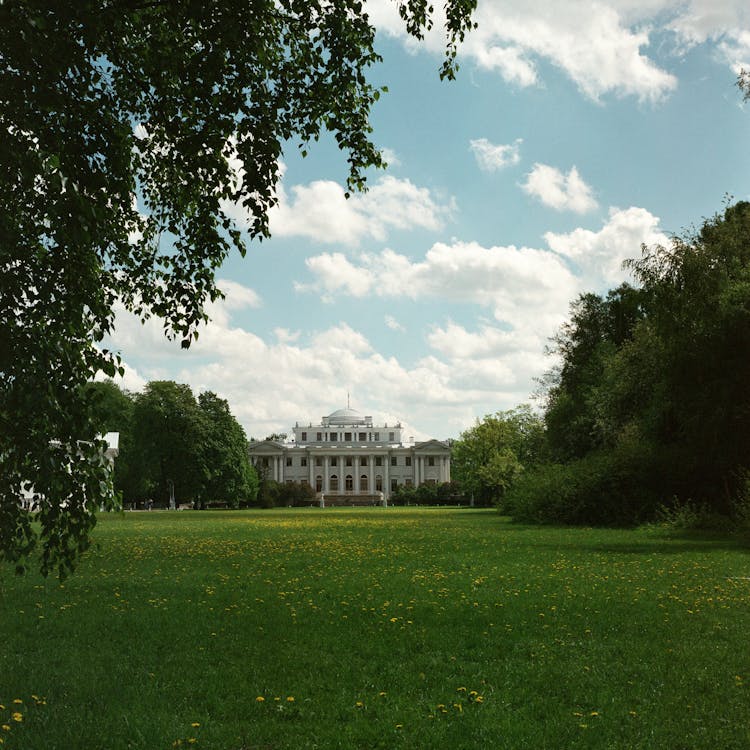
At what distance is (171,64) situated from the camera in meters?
7.11

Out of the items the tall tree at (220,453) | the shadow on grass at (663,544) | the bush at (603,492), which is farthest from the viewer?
the tall tree at (220,453)

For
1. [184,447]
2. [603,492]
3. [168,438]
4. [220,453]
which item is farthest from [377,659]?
[220,453]

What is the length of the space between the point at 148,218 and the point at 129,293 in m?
0.95

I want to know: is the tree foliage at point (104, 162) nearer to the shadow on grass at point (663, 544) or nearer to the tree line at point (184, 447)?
the shadow on grass at point (663, 544)

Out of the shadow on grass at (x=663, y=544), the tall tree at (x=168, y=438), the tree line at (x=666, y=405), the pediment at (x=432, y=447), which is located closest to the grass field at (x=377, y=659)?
the shadow on grass at (x=663, y=544)

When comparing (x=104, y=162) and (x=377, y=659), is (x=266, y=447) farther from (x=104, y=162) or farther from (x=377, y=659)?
(x=104, y=162)

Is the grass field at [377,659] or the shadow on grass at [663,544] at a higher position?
the grass field at [377,659]

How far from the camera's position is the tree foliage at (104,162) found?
16.9 feet

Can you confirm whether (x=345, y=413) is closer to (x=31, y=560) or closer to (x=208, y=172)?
(x=31, y=560)

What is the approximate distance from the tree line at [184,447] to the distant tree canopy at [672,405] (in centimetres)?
3879

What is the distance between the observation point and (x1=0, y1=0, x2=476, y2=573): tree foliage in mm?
5141

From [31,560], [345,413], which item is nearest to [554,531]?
[31,560]

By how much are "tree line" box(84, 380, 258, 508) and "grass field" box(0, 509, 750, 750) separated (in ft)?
202

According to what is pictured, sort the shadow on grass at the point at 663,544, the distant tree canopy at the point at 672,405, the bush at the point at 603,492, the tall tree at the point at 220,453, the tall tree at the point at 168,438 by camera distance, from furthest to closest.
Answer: the tall tree at the point at 220,453 → the tall tree at the point at 168,438 → the bush at the point at 603,492 → the distant tree canopy at the point at 672,405 → the shadow on grass at the point at 663,544
